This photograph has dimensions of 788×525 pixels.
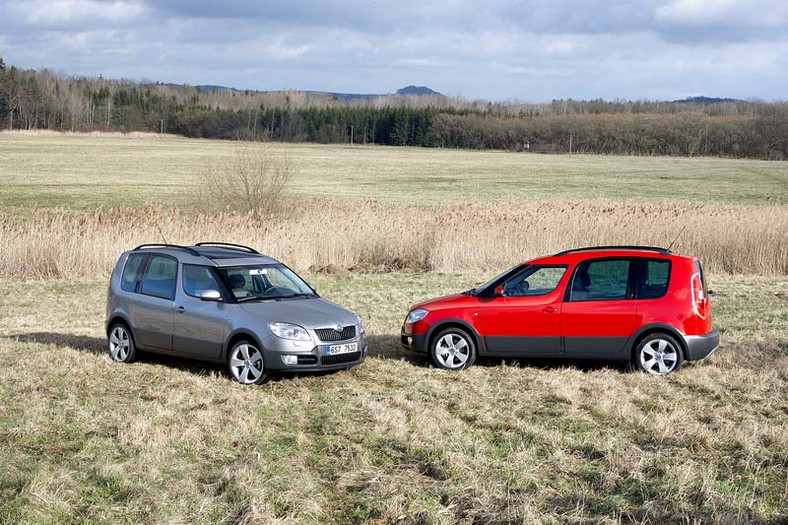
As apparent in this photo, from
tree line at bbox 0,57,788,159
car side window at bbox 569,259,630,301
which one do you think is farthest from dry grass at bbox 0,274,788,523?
tree line at bbox 0,57,788,159

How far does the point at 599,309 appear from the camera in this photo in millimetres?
10922

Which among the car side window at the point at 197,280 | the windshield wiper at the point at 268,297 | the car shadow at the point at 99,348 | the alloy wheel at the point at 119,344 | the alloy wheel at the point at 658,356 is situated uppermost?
the car side window at the point at 197,280

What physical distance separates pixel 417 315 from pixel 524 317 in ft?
4.68

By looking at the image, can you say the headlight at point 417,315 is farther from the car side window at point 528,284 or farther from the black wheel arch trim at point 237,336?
the black wheel arch trim at point 237,336

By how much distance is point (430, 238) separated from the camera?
929 inches

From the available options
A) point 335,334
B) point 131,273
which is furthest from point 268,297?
point 131,273

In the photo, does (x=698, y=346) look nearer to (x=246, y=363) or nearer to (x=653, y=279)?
(x=653, y=279)

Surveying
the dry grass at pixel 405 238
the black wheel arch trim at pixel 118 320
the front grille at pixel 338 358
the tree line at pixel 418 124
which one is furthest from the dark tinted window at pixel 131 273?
the tree line at pixel 418 124

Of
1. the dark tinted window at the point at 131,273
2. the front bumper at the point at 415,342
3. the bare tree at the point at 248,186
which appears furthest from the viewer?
the bare tree at the point at 248,186

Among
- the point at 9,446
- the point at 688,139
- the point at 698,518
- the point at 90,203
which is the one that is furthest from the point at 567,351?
the point at 688,139

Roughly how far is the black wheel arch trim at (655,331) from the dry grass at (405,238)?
1156 cm

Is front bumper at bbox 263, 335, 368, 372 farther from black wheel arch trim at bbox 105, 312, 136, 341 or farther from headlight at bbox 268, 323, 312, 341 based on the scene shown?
black wheel arch trim at bbox 105, 312, 136, 341

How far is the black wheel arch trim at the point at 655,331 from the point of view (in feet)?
35.0

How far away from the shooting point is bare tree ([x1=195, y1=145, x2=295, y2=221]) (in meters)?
29.6
